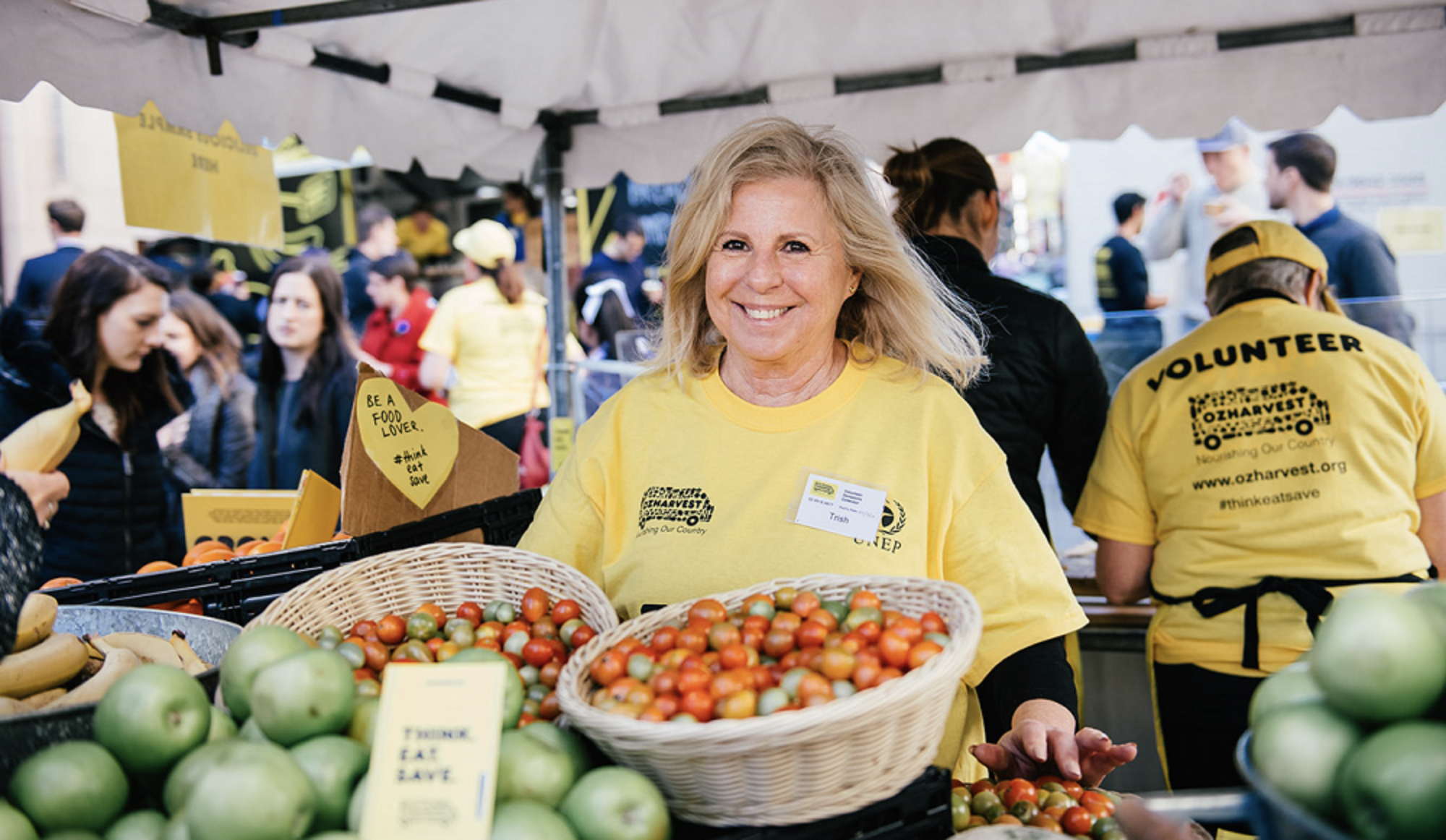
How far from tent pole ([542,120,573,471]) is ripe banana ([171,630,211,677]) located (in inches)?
109

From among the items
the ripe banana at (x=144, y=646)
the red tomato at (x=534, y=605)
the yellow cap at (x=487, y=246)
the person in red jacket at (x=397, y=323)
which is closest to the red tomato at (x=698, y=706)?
the red tomato at (x=534, y=605)

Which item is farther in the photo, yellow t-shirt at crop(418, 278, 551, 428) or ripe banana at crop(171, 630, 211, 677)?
yellow t-shirt at crop(418, 278, 551, 428)

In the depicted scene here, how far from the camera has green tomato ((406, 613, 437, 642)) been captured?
1.57 meters

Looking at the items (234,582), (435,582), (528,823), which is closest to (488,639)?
(435,582)

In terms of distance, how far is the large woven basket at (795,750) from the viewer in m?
1.08

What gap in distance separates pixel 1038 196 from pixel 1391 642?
10.5 meters

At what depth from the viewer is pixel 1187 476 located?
2.71 meters

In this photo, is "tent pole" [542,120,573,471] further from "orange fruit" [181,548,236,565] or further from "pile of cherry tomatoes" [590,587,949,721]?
"pile of cherry tomatoes" [590,587,949,721]

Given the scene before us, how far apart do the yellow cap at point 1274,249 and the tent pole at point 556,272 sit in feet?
8.46

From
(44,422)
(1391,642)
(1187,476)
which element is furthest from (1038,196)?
(1391,642)

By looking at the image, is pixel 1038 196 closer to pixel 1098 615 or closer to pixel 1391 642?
pixel 1098 615

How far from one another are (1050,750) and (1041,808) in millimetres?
139

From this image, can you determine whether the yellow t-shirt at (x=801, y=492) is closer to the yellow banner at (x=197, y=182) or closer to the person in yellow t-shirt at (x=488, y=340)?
the yellow banner at (x=197, y=182)

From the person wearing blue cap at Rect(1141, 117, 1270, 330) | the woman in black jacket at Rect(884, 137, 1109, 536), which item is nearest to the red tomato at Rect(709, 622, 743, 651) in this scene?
the woman in black jacket at Rect(884, 137, 1109, 536)
